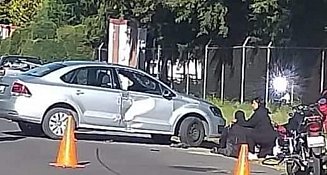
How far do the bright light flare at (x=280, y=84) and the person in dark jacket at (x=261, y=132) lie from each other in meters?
11.2

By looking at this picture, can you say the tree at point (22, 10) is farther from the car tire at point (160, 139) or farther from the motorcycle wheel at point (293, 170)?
the motorcycle wheel at point (293, 170)

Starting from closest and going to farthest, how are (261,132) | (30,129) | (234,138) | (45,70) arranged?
(261,132) → (234,138) → (45,70) → (30,129)

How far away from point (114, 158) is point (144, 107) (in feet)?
9.72

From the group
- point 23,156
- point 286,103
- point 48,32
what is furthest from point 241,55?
point 48,32

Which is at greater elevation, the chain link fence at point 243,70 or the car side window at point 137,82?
the chain link fence at point 243,70

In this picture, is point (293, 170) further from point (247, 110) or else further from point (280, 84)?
point (247, 110)

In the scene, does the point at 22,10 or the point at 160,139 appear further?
the point at 22,10

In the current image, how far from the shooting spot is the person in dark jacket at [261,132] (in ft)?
56.3

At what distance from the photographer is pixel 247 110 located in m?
28.8

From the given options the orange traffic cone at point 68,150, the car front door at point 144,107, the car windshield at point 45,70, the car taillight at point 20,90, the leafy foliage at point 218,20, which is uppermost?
the leafy foliage at point 218,20

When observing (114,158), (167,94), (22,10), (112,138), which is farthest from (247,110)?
(22,10)

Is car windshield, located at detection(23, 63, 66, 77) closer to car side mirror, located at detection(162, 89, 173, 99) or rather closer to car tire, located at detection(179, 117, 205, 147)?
car side mirror, located at detection(162, 89, 173, 99)

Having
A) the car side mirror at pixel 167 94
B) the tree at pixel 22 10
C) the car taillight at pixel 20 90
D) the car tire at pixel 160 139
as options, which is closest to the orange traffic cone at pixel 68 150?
the car taillight at pixel 20 90

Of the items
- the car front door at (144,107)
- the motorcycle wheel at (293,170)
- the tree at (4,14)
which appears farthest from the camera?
the tree at (4,14)
